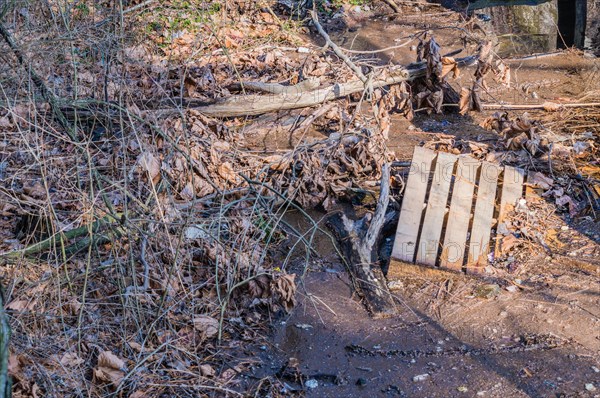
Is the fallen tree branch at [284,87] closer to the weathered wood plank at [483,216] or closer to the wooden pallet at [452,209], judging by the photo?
the wooden pallet at [452,209]

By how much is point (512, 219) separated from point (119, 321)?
2921 mm

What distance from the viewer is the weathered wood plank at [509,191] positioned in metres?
5.20

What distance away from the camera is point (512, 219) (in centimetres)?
521

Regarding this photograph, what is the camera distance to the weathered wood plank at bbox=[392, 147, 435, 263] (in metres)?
4.81

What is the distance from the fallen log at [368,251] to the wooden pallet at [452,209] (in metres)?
0.17

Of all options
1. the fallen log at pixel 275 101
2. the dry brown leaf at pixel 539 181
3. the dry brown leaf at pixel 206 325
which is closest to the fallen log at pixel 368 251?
the dry brown leaf at pixel 206 325

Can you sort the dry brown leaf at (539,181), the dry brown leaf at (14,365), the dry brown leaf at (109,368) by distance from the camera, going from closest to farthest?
1. the dry brown leaf at (14,365)
2. the dry brown leaf at (109,368)
3. the dry brown leaf at (539,181)

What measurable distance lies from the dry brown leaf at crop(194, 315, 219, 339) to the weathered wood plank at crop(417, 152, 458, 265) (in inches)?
58.2

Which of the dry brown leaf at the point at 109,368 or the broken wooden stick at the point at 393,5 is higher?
the dry brown leaf at the point at 109,368

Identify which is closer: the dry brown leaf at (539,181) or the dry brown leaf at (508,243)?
the dry brown leaf at (508,243)

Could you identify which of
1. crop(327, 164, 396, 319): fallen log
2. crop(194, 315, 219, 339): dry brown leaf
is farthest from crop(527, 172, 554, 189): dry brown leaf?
crop(194, 315, 219, 339): dry brown leaf

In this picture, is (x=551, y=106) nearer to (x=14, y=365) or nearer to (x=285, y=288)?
(x=285, y=288)

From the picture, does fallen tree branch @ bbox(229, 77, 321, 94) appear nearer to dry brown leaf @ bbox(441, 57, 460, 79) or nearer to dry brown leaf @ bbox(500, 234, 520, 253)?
dry brown leaf @ bbox(441, 57, 460, 79)

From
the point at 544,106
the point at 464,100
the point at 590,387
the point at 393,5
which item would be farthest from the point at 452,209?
the point at 393,5
